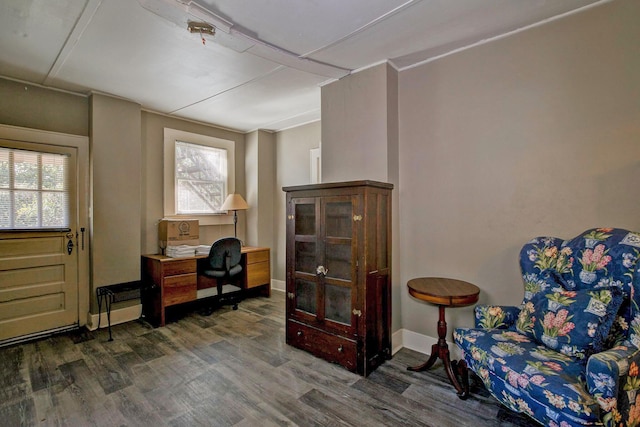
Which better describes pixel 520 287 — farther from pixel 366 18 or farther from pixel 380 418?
pixel 366 18

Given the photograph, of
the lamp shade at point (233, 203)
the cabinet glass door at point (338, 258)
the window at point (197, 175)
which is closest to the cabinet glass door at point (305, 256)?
the cabinet glass door at point (338, 258)

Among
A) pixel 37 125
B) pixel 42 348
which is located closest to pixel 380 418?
pixel 42 348

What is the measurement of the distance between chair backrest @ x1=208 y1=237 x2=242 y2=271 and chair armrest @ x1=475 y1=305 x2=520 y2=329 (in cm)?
282

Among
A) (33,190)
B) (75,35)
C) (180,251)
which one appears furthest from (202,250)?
(75,35)

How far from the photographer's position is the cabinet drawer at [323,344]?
2.37m

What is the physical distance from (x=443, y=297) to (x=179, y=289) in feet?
9.49

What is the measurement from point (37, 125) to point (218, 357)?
303 centimetres

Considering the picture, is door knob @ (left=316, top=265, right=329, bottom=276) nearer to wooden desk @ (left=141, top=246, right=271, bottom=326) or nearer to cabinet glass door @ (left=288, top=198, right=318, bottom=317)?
cabinet glass door @ (left=288, top=198, right=318, bottom=317)

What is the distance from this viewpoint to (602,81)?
1956mm

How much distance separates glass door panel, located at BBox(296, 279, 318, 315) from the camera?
8.71 feet

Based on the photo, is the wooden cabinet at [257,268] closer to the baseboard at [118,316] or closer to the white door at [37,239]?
the baseboard at [118,316]

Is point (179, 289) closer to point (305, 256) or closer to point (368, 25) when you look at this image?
point (305, 256)

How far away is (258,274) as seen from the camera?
14.3 feet

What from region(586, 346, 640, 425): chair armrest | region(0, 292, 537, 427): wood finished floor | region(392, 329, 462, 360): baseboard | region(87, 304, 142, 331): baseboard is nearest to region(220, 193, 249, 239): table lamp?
region(87, 304, 142, 331): baseboard
